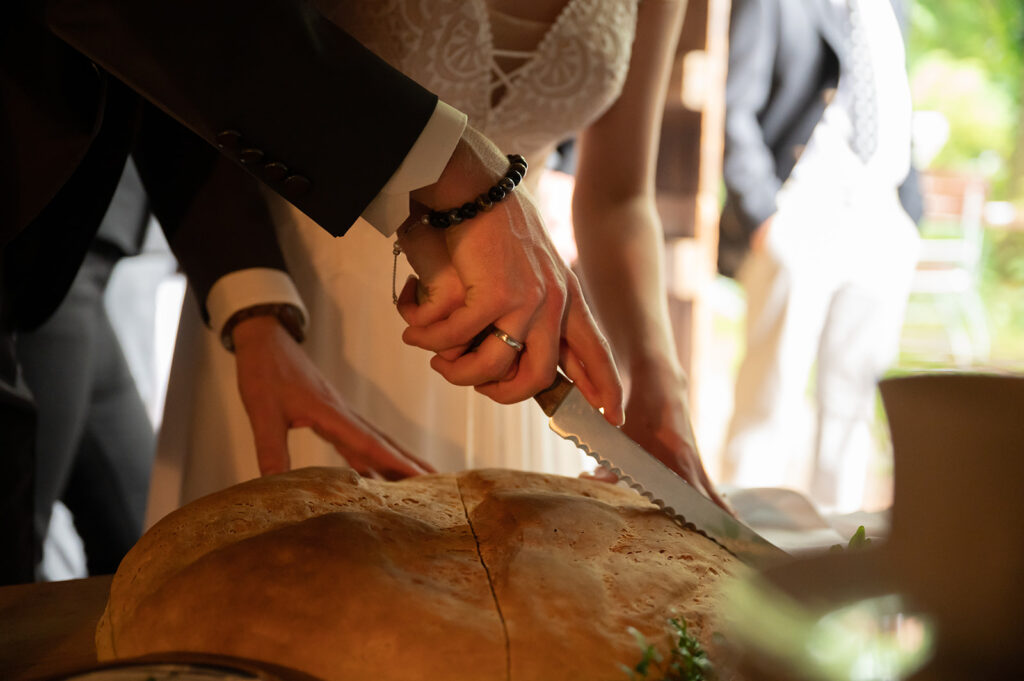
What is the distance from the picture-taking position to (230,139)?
2.66 ft

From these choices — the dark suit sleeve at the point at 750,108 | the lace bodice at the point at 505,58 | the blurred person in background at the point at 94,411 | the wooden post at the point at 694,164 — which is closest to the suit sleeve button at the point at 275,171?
the lace bodice at the point at 505,58

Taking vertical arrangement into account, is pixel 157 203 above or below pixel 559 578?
above

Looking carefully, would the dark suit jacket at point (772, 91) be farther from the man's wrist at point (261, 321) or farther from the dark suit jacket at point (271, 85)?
the dark suit jacket at point (271, 85)

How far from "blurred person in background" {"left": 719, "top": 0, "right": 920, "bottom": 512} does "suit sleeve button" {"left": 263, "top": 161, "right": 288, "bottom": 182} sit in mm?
2951

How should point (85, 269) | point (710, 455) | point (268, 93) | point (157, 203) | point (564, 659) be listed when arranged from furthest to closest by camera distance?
point (710, 455) → point (85, 269) → point (157, 203) → point (268, 93) → point (564, 659)

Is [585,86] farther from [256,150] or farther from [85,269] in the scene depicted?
[85,269]

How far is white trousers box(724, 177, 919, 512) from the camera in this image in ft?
12.1

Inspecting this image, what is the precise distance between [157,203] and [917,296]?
5243mm

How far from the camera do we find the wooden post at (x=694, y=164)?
3402mm

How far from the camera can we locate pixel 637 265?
61.6 inches

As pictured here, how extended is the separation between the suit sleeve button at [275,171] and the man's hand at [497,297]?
0.44 feet

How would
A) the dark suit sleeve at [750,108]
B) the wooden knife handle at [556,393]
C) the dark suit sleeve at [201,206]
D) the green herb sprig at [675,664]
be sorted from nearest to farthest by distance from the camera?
the green herb sprig at [675,664]
the wooden knife handle at [556,393]
the dark suit sleeve at [201,206]
the dark suit sleeve at [750,108]

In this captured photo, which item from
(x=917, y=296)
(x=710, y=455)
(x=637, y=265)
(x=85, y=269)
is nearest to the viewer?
(x=637, y=265)

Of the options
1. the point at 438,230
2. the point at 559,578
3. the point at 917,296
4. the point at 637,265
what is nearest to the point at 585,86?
the point at 637,265
